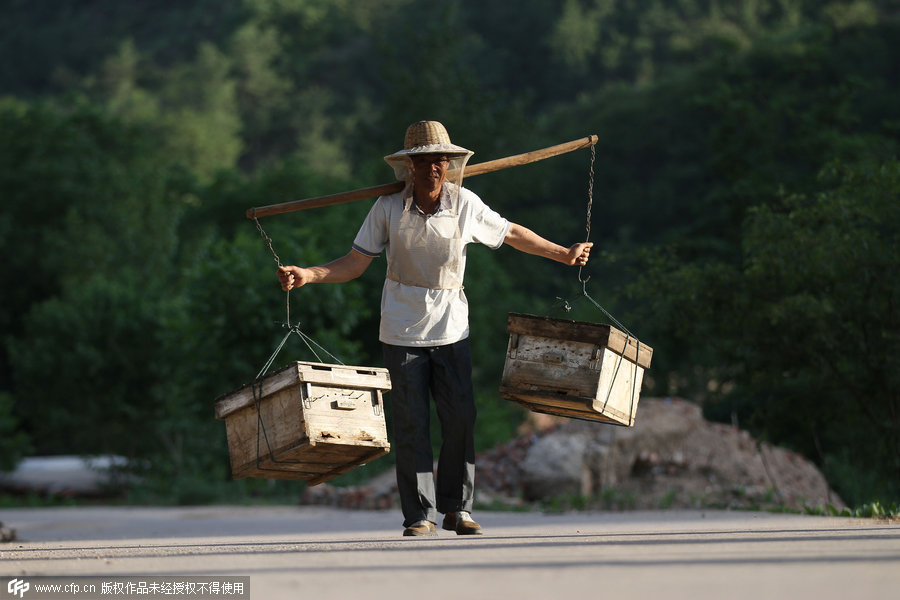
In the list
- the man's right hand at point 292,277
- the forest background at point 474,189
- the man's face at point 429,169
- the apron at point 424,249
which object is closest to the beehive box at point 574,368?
the apron at point 424,249

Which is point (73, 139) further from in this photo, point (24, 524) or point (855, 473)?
point (855, 473)

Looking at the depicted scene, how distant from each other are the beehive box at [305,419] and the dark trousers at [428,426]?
124mm

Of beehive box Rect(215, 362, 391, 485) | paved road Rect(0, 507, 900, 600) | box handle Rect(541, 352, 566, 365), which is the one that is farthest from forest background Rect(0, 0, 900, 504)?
paved road Rect(0, 507, 900, 600)

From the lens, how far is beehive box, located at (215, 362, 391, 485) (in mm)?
6609

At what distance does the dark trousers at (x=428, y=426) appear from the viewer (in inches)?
270

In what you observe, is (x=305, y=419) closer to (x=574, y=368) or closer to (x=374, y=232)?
(x=374, y=232)

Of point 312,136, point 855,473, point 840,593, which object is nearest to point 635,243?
point 312,136

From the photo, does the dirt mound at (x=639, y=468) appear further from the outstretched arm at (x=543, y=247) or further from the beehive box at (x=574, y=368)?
the outstretched arm at (x=543, y=247)

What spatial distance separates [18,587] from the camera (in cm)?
451

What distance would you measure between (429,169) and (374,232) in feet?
1.54

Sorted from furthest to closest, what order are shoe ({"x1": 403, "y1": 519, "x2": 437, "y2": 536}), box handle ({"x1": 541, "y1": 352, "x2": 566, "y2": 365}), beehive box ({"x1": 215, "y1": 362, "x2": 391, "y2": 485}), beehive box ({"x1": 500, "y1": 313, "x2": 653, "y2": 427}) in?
box handle ({"x1": 541, "y1": 352, "x2": 566, "y2": 365}) → beehive box ({"x1": 500, "y1": 313, "x2": 653, "y2": 427}) → shoe ({"x1": 403, "y1": 519, "x2": 437, "y2": 536}) → beehive box ({"x1": 215, "y1": 362, "x2": 391, "y2": 485})

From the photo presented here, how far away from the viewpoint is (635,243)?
44.4 meters

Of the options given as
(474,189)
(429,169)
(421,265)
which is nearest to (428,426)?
(421,265)

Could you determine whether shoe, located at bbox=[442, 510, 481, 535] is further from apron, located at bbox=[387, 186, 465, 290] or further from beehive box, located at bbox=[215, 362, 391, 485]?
apron, located at bbox=[387, 186, 465, 290]
